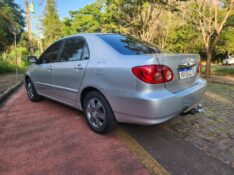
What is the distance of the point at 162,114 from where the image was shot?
2721mm

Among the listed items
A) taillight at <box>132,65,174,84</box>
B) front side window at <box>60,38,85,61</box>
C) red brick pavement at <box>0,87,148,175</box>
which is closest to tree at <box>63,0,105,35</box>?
front side window at <box>60,38,85,61</box>

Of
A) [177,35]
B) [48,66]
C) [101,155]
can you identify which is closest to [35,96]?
[48,66]

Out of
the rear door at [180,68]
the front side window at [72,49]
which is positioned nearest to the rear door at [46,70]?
the front side window at [72,49]

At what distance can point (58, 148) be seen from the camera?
303cm

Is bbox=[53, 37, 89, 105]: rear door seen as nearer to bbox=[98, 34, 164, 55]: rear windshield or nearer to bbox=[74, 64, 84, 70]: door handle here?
bbox=[74, 64, 84, 70]: door handle

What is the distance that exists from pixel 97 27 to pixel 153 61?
1011 inches

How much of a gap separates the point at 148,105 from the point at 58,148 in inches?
55.4

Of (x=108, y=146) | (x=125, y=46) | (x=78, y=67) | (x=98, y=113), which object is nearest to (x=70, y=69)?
(x=78, y=67)

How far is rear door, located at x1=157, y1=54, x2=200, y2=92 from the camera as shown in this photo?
2.86 metres

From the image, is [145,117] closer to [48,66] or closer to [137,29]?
[48,66]

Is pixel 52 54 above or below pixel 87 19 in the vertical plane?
below

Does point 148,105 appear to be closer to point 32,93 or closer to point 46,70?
point 46,70

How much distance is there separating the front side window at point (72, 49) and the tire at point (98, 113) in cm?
78

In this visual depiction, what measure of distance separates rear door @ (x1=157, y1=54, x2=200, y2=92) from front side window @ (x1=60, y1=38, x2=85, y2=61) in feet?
4.89
